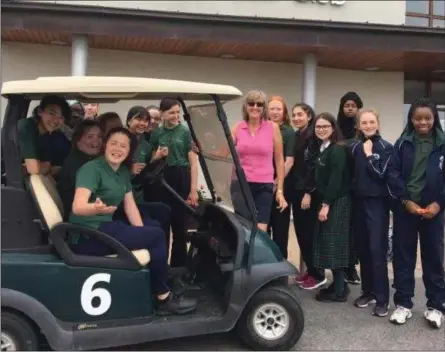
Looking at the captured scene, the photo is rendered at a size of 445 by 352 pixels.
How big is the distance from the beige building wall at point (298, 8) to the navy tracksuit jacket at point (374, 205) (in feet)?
20.0

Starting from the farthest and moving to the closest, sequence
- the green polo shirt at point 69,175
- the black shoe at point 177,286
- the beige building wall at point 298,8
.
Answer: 1. the beige building wall at point 298,8
2. the black shoe at point 177,286
3. the green polo shirt at point 69,175

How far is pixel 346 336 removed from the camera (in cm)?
348

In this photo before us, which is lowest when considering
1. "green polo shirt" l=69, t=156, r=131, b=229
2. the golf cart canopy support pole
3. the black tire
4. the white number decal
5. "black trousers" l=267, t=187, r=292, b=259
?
the black tire

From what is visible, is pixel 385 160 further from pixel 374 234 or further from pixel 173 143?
pixel 173 143

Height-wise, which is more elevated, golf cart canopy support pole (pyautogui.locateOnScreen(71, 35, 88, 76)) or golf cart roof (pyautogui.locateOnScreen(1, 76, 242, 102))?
golf cart canopy support pole (pyautogui.locateOnScreen(71, 35, 88, 76))

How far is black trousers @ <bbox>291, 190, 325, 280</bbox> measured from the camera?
4.34 m

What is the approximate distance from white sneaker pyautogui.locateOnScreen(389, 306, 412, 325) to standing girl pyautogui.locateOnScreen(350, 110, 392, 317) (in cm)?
12

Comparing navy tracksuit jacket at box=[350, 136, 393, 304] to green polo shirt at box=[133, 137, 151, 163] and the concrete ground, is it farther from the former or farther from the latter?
green polo shirt at box=[133, 137, 151, 163]

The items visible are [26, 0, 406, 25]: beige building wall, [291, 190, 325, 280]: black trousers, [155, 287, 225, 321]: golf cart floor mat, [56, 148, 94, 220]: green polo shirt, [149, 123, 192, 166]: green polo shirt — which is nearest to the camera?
[155, 287, 225, 321]: golf cart floor mat

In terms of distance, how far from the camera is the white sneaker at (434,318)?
3.63m

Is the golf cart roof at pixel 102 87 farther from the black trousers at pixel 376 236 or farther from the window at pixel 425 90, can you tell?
the window at pixel 425 90

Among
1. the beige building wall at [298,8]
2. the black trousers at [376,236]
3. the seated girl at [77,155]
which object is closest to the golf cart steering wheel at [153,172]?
the seated girl at [77,155]

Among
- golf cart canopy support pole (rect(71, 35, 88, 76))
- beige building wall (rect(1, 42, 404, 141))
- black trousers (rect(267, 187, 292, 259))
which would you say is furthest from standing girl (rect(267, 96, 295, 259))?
golf cart canopy support pole (rect(71, 35, 88, 76))

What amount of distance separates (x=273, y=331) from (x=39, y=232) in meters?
1.51
